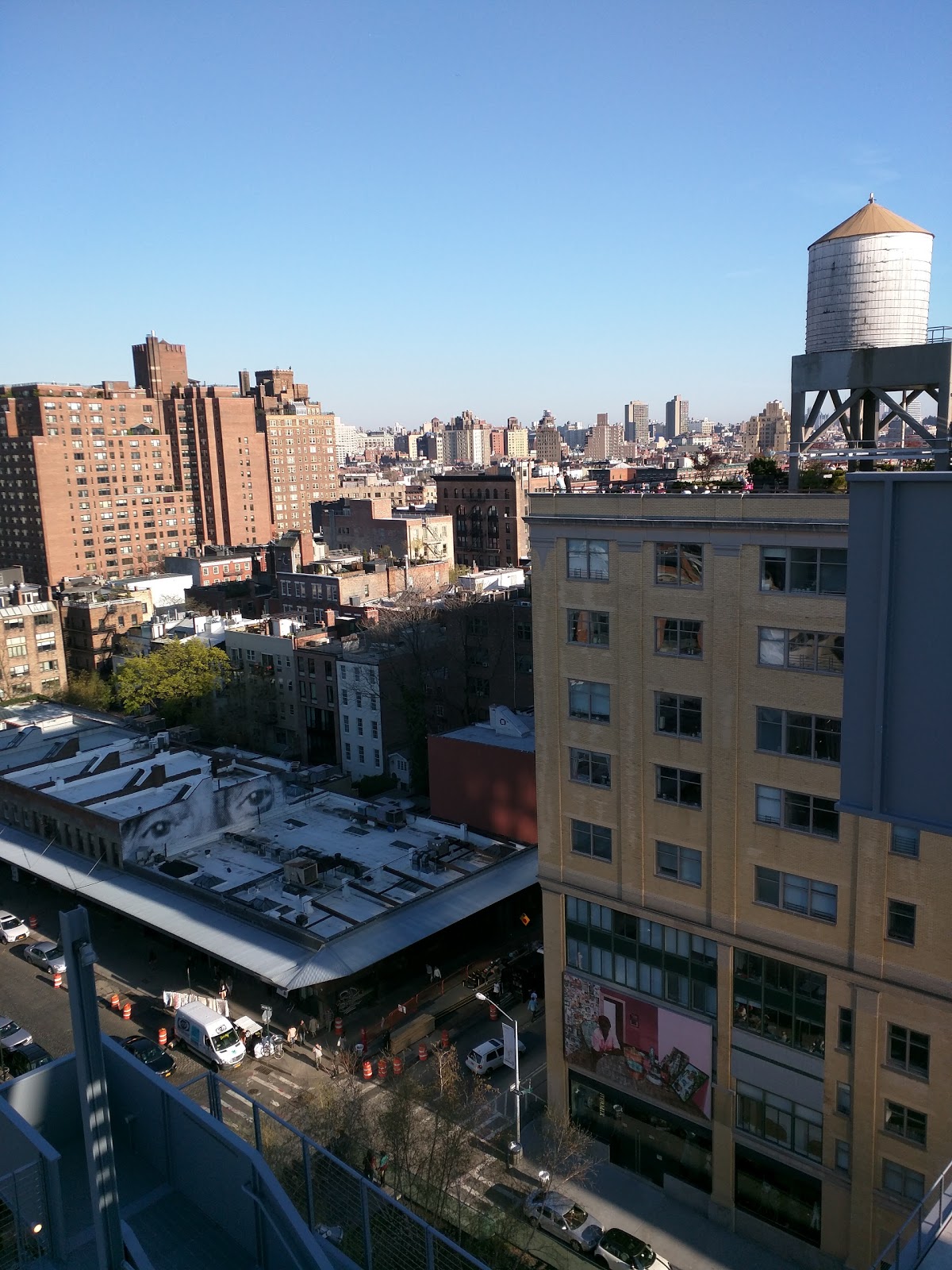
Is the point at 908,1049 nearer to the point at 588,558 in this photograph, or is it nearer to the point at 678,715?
the point at 678,715

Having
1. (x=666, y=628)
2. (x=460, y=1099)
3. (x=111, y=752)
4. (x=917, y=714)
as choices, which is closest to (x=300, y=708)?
(x=111, y=752)

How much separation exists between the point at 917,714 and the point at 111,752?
161 ft

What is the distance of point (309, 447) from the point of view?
161 m

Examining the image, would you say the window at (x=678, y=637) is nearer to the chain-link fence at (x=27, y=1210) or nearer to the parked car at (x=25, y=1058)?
the chain-link fence at (x=27, y=1210)

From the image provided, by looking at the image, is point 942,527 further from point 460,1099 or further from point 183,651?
point 183,651

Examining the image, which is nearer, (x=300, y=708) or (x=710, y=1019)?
(x=710, y=1019)

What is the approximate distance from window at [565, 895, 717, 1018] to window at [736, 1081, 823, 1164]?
2.16 metres

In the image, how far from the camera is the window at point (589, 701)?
1014 inches

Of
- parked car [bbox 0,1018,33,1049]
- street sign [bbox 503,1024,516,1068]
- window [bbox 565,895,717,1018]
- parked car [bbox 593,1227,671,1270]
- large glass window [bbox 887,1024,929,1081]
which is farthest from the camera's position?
parked car [bbox 0,1018,33,1049]

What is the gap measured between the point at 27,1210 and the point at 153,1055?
2400 centimetres

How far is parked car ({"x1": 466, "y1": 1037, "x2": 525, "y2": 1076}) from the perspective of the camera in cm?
3092

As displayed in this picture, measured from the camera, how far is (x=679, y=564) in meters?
23.8

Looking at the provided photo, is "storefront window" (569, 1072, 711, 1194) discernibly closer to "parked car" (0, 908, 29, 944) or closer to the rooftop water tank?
the rooftop water tank

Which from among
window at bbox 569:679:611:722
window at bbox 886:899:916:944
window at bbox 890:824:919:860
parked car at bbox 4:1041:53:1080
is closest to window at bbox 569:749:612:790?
window at bbox 569:679:611:722
